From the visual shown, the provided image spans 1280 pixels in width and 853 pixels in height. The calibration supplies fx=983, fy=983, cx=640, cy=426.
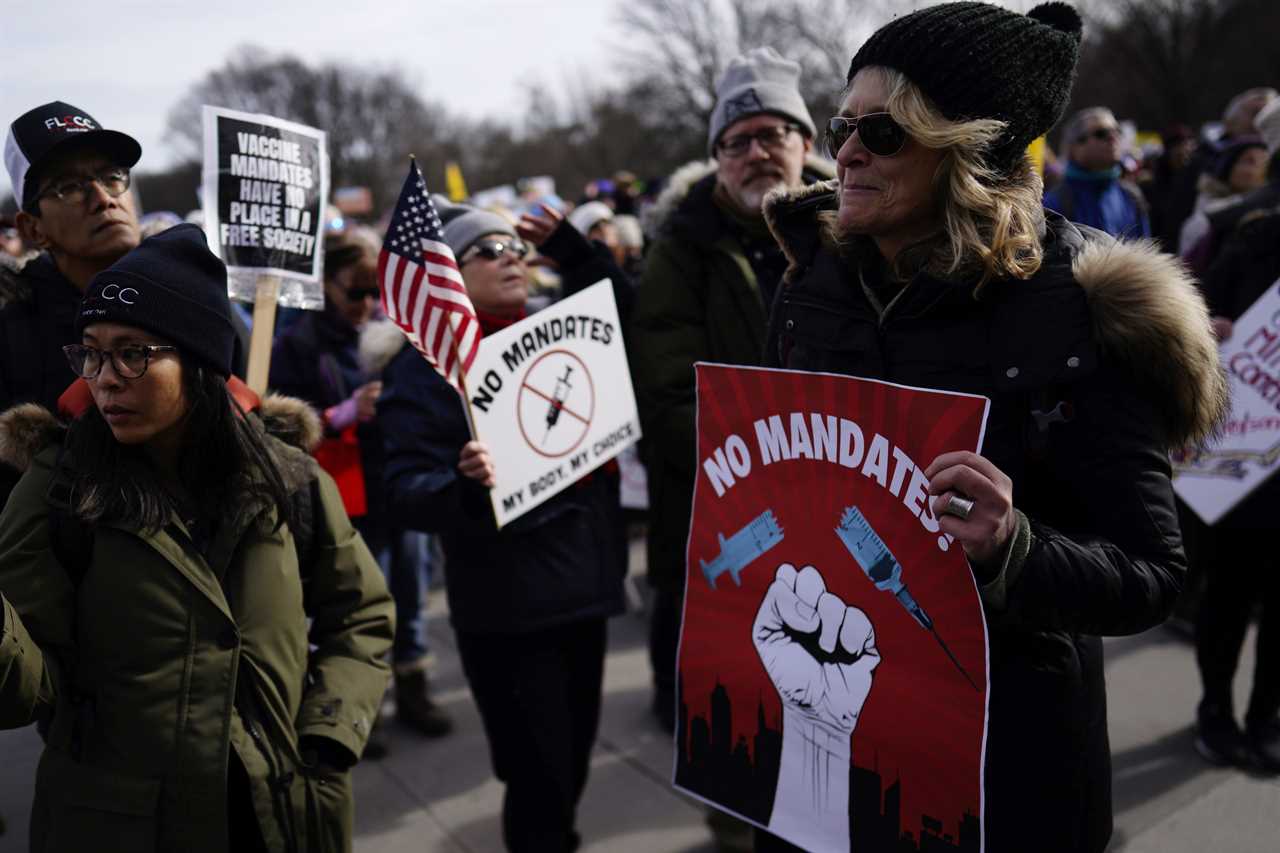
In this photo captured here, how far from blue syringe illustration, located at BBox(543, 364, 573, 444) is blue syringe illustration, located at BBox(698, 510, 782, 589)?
0.97 m

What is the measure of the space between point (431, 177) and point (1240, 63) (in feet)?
125

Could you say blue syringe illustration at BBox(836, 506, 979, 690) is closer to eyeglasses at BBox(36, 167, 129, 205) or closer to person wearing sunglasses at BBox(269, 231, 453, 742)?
eyeglasses at BBox(36, 167, 129, 205)

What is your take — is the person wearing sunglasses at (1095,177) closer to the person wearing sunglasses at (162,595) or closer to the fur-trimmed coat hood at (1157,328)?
the fur-trimmed coat hood at (1157,328)

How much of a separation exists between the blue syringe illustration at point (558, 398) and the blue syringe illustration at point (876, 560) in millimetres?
1290

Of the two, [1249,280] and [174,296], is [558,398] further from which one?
[1249,280]

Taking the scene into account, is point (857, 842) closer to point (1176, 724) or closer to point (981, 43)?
point (981, 43)

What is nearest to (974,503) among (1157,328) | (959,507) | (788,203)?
(959,507)

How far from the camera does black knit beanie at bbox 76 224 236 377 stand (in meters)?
1.84

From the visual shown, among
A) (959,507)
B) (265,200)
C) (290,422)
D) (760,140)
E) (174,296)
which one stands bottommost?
(290,422)

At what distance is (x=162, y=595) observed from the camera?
1.85 meters

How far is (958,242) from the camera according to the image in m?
1.57

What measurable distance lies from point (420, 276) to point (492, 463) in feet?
1.73

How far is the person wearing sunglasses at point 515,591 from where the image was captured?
2.73 metres

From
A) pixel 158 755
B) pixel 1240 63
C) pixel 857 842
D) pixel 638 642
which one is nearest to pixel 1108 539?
pixel 857 842
